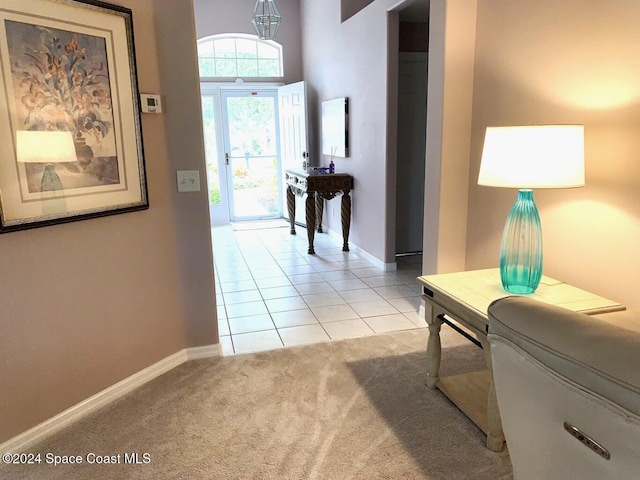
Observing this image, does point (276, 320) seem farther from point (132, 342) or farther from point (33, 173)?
point (33, 173)

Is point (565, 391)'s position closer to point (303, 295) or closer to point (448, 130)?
point (448, 130)

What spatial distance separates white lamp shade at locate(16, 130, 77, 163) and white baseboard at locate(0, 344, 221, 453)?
116cm

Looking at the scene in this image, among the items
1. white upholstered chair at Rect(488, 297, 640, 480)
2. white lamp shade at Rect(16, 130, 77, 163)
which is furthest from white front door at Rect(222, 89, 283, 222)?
white upholstered chair at Rect(488, 297, 640, 480)

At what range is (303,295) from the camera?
3822mm

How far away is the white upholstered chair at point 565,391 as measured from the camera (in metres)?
0.67

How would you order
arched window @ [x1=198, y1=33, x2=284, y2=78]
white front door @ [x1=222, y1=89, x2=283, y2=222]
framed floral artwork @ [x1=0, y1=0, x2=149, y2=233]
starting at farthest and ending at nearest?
white front door @ [x1=222, y1=89, x2=283, y2=222] → arched window @ [x1=198, y1=33, x2=284, y2=78] → framed floral artwork @ [x1=0, y1=0, x2=149, y2=233]

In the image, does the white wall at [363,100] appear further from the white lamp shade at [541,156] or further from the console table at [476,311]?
the white lamp shade at [541,156]

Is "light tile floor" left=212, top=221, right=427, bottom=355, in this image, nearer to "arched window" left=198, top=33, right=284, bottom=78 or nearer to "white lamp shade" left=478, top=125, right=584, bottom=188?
"white lamp shade" left=478, top=125, right=584, bottom=188

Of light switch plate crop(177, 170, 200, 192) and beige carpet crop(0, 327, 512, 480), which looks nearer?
beige carpet crop(0, 327, 512, 480)

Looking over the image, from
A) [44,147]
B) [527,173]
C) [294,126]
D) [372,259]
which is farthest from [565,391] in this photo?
[294,126]

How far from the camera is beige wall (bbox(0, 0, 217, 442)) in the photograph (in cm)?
198

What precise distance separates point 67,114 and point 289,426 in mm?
1728

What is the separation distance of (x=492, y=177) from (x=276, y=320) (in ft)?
6.34

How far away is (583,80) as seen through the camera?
2.01 meters
